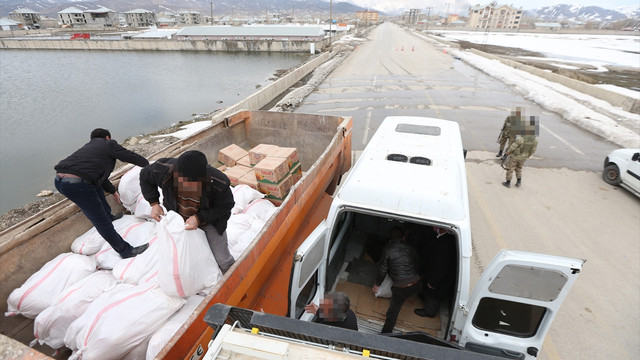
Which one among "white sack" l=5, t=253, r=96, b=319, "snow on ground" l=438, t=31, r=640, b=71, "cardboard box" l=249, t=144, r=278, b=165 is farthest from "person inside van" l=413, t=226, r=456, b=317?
"snow on ground" l=438, t=31, r=640, b=71

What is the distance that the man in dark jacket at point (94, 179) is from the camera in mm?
3115

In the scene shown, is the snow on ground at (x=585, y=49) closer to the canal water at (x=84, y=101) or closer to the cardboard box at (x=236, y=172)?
the canal water at (x=84, y=101)

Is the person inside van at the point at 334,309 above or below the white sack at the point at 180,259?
below

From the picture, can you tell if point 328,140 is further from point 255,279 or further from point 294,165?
point 255,279

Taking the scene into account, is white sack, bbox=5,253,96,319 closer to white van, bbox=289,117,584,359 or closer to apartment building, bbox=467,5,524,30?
white van, bbox=289,117,584,359

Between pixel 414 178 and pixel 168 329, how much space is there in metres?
2.64

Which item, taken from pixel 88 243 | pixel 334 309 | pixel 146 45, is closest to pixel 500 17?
pixel 146 45

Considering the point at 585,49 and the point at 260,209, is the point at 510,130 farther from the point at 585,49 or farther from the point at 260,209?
the point at 585,49

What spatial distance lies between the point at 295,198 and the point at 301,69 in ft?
61.0

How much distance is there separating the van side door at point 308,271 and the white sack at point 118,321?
100cm

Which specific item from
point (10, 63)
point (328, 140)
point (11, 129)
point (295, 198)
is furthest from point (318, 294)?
point (10, 63)

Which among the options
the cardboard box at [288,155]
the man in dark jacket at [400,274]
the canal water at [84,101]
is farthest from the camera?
the canal water at [84,101]

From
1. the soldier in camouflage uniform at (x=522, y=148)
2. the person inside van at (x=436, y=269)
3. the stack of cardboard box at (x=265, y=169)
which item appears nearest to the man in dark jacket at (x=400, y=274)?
the person inside van at (x=436, y=269)

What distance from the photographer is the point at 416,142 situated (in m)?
4.32
